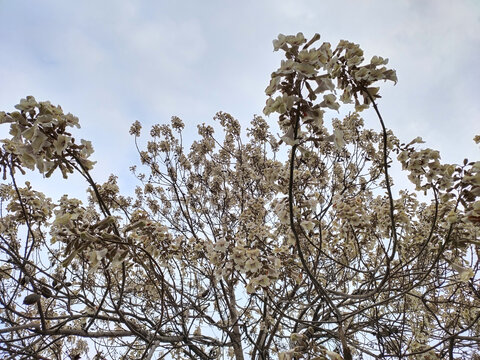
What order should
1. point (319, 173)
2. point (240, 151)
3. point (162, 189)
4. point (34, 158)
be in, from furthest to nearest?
1. point (162, 189)
2. point (240, 151)
3. point (319, 173)
4. point (34, 158)

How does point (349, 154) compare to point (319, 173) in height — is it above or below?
above

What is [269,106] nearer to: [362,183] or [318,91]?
[318,91]

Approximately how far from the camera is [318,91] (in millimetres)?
1452

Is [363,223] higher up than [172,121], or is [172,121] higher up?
[172,121]

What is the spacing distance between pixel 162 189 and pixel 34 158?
18.4ft

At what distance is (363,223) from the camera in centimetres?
293

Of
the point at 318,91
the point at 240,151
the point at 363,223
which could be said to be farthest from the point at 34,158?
the point at 240,151

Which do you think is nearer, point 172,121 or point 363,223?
point 363,223

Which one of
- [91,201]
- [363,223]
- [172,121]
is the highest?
[172,121]

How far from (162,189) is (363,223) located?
525 cm

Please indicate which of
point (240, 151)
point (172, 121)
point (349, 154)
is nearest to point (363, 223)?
point (349, 154)

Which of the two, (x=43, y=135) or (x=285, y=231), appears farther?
(x=285, y=231)

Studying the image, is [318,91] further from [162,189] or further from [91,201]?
[162,189]

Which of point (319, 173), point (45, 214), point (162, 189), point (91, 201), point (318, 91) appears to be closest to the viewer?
point (318, 91)
